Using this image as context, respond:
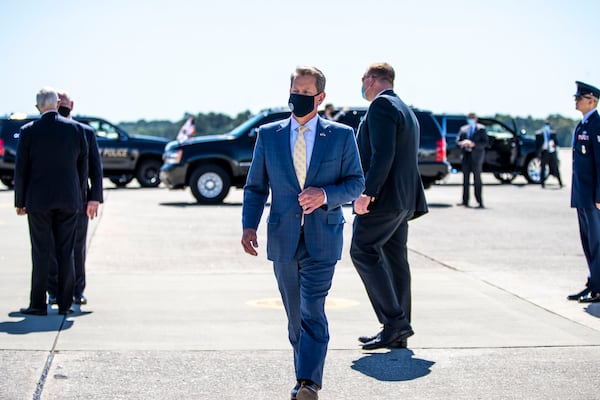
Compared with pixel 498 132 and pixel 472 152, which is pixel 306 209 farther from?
pixel 498 132

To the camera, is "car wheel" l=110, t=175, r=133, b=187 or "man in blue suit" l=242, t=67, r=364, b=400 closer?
"man in blue suit" l=242, t=67, r=364, b=400

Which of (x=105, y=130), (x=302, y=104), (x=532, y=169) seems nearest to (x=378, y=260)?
(x=302, y=104)

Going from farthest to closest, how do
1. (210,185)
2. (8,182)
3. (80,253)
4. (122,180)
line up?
(122,180)
(8,182)
(210,185)
(80,253)

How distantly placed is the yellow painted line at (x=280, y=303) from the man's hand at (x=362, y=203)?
2061 mm

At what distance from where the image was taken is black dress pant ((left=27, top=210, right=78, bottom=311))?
7914mm

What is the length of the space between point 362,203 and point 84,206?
9.42ft

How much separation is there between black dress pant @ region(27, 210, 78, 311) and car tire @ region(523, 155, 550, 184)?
819 inches

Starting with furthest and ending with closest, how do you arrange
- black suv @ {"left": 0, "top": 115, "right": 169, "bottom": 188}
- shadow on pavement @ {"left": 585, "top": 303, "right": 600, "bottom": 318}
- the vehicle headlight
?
1. black suv @ {"left": 0, "top": 115, "right": 169, "bottom": 188}
2. the vehicle headlight
3. shadow on pavement @ {"left": 585, "top": 303, "right": 600, "bottom": 318}

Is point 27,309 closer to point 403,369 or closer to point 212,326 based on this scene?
point 212,326

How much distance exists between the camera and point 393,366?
6.38m

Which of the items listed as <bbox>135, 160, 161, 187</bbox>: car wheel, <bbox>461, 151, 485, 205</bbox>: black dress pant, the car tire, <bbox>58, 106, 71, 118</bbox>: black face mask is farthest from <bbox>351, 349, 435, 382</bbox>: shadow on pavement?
the car tire

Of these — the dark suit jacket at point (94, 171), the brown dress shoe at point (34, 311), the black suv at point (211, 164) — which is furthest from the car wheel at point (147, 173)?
the brown dress shoe at point (34, 311)

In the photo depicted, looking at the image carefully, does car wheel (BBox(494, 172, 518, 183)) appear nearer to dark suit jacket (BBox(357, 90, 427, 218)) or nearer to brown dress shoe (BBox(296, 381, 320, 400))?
dark suit jacket (BBox(357, 90, 427, 218))

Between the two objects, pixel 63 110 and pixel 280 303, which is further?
pixel 280 303
